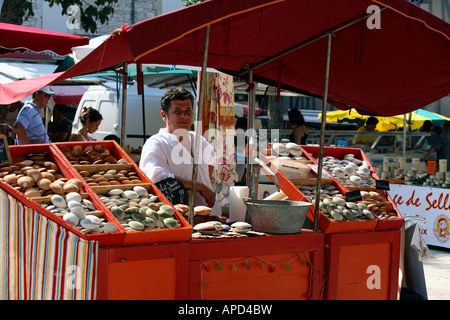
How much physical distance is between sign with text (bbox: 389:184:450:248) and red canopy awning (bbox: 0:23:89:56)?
4.82m

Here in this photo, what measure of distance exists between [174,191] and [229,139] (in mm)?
3064

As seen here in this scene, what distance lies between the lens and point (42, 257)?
2547 millimetres

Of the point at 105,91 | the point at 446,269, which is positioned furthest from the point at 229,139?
the point at 105,91

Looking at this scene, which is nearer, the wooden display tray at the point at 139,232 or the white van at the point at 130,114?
the wooden display tray at the point at 139,232

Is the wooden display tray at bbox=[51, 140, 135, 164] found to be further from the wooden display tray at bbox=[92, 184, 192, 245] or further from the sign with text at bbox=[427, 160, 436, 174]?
the sign with text at bbox=[427, 160, 436, 174]

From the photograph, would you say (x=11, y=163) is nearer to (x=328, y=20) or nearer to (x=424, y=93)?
(x=328, y=20)

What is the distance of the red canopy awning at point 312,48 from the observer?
2.51 metres

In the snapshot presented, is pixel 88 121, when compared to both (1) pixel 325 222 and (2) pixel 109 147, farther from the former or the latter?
(1) pixel 325 222

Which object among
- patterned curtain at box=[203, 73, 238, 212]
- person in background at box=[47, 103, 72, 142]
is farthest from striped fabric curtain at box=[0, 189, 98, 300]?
person in background at box=[47, 103, 72, 142]

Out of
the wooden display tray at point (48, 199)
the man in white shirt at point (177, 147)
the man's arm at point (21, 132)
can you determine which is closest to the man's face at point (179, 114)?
the man in white shirt at point (177, 147)

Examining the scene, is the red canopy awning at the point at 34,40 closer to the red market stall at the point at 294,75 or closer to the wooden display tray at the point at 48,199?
the red market stall at the point at 294,75

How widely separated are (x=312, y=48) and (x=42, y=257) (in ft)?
8.07

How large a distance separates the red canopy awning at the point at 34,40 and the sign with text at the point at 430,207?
15.8ft

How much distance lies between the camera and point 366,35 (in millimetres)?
3588
